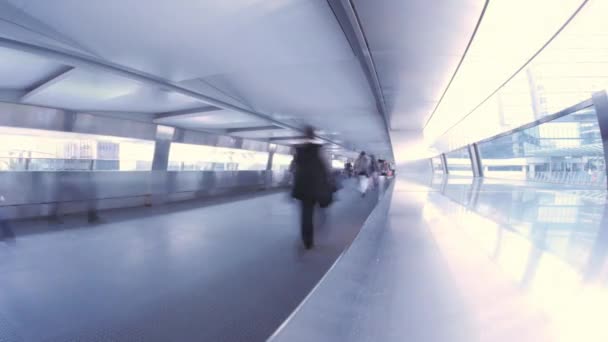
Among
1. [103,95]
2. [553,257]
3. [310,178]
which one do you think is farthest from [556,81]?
[103,95]

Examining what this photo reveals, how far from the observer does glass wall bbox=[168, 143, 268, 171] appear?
18328 mm

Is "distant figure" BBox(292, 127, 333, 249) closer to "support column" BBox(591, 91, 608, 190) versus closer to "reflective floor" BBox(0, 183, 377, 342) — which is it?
"reflective floor" BBox(0, 183, 377, 342)

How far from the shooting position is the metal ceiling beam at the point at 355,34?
4.84m

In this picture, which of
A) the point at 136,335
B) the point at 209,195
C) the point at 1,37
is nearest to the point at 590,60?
the point at 136,335

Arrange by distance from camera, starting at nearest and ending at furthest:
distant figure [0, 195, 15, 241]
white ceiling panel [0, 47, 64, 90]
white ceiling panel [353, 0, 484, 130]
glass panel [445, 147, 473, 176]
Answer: white ceiling panel [353, 0, 484, 130], distant figure [0, 195, 15, 241], white ceiling panel [0, 47, 64, 90], glass panel [445, 147, 473, 176]

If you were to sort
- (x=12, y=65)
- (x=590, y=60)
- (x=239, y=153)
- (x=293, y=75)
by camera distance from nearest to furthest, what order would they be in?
(x=590, y=60) → (x=12, y=65) → (x=293, y=75) → (x=239, y=153)

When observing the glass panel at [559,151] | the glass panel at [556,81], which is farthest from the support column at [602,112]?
the glass panel at [559,151]

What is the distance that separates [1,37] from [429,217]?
9.25m

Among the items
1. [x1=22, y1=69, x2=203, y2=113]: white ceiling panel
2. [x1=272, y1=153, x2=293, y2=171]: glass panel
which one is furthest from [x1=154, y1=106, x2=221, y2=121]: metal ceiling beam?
[x1=272, y1=153, x2=293, y2=171]: glass panel

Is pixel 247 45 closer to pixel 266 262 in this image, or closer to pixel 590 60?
pixel 266 262

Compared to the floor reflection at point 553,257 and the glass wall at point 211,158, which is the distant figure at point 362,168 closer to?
the floor reflection at point 553,257

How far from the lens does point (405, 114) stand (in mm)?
15414

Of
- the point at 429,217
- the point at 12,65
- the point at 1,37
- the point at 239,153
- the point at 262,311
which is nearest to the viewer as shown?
the point at 262,311

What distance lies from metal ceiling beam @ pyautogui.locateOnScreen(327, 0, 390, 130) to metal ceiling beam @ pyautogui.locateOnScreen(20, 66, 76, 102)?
784 cm
